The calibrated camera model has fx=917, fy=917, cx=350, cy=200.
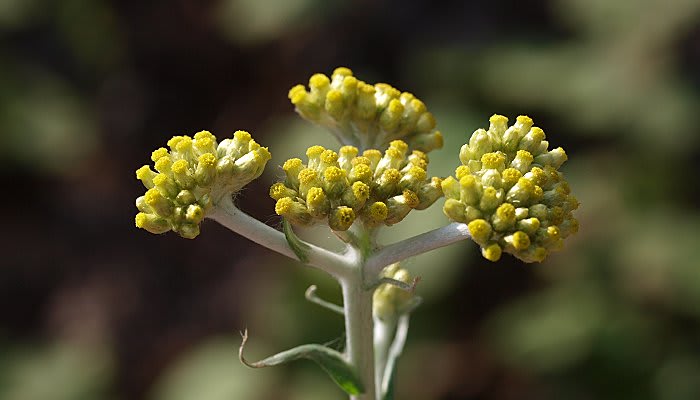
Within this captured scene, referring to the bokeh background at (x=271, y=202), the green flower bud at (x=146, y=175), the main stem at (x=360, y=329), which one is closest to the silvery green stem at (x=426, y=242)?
the main stem at (x=360, y=329)

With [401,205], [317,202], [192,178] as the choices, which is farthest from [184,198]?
[401,205]

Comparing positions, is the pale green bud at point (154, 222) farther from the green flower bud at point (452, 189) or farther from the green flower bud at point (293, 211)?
the green flower bud at point (452, 189)

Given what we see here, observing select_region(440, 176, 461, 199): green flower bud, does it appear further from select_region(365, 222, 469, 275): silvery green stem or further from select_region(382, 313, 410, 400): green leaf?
select_region(382, 313, 410, 400): green leaf

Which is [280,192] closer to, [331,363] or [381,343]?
[331,363]

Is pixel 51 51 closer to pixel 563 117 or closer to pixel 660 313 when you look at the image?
pixel 563 117

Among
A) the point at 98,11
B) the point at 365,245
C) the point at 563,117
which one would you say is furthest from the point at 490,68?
the point at 365,245

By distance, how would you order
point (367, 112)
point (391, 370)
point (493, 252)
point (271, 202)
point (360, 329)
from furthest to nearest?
1. point (271, 202)
2. point (367, 112)
3. point (391, 370)
4. point (360, 329)
5. point (493, 252)
